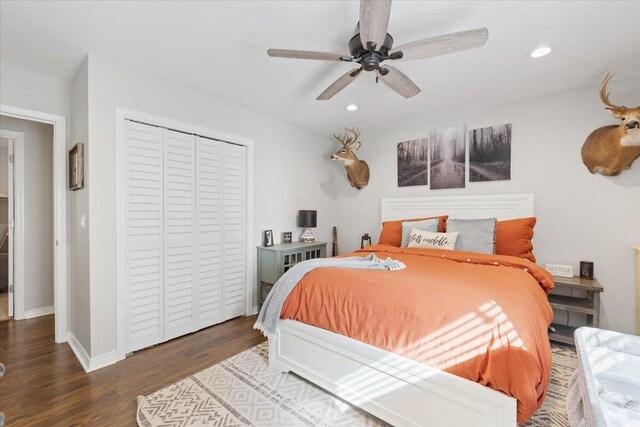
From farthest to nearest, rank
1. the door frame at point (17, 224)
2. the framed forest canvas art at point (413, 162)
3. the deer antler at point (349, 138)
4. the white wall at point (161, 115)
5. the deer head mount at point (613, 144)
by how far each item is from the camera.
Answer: the deer antler at point (349, 138) → the framed forest canvas art at point (413, 162) → the door frame at point (17, 224) → the deer head mount at point (613, 144) → the white wall at point (161, 115)

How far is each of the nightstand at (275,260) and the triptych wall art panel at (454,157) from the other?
1787 mm

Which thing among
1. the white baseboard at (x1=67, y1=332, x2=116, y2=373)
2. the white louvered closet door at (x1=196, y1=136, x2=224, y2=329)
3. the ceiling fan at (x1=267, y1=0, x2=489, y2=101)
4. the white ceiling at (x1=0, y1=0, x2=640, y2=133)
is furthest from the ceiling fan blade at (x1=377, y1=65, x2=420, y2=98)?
the white baseboard at (x1=67, y1=332, x2=116, y2=373)

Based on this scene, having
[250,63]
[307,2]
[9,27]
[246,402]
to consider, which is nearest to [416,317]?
[246,402]

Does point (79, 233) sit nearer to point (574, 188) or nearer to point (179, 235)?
point (179, 235)

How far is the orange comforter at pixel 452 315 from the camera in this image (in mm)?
1281

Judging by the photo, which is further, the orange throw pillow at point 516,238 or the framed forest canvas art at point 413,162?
the framed forest canvas art at point 413,162

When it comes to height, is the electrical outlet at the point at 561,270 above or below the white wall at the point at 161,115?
below

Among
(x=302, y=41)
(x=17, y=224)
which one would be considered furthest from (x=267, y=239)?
(x=17, y=224)

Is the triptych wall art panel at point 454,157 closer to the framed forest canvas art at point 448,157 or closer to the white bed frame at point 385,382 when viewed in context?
the framed forest canvas art at point 448,157

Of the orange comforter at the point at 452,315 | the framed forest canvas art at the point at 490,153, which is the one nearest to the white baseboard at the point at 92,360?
the orange comforter at the point at 452,315

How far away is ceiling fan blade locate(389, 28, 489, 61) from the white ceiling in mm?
258

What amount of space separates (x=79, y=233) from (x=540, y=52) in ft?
13.7

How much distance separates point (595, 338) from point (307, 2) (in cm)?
219

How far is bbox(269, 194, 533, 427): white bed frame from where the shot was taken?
51.7 inches
